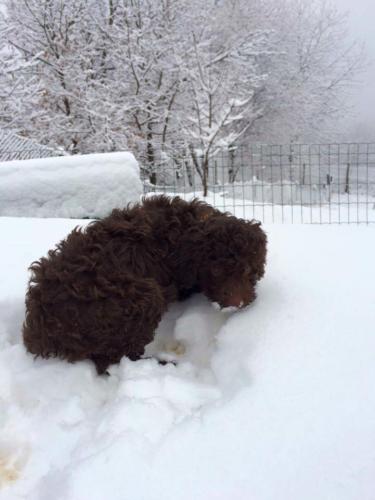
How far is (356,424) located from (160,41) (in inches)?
545

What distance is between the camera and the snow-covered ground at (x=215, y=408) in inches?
58.1

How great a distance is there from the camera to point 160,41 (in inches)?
530

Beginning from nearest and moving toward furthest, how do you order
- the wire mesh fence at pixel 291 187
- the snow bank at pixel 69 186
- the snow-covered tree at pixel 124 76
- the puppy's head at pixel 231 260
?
1. the puppy's head at pixel 231 260
2. the snow bank at pixel 69 186
3. the wire mesh fence at pixel 291 187
4. the snow-covered tree at pixel 124 76

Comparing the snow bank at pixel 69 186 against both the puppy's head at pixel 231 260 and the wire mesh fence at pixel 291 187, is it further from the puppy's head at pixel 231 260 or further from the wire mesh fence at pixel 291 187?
the puppy's head at pixel 231 260

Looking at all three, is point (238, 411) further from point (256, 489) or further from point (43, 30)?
point (43, 30)

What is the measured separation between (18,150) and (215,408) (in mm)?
8897

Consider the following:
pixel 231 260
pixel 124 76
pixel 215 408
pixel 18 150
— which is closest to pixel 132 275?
pixel 231 260

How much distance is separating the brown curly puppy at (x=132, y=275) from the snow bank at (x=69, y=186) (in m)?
2.19

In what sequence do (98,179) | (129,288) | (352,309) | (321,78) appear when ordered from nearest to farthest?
(129,288) → (352,309) → (98,179) → (321,78)

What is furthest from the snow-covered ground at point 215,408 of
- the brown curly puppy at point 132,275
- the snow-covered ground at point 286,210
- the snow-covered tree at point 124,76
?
the snow-covered tree at point 124,76

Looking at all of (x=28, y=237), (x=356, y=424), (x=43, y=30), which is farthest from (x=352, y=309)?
(x=43, y=30)

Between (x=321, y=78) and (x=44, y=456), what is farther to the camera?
(x=321, y=78)

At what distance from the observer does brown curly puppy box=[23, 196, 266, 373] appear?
205 centimetres

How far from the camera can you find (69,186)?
4.82 metres
